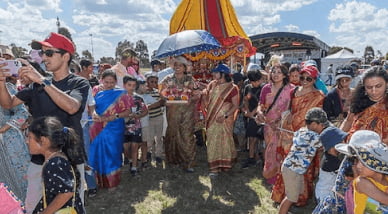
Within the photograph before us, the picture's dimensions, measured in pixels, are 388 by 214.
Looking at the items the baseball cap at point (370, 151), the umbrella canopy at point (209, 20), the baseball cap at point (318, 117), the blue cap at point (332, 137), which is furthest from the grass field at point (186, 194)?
the umbrella canopy at point (209, 20)

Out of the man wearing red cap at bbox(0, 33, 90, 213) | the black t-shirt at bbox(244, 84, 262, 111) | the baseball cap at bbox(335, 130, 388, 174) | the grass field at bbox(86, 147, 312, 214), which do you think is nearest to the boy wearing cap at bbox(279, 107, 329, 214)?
the grass field at bbox(86, 147, 312, 214)

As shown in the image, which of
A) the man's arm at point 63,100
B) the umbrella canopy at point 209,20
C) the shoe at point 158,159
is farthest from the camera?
the umbrella canopy at point 209,20

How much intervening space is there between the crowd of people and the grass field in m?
0.16

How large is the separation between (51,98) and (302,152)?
7.32 ft

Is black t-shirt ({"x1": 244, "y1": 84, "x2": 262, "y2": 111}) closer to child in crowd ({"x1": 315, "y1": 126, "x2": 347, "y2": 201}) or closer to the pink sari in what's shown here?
the pink sari

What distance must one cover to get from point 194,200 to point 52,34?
2.58 m

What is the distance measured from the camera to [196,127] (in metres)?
5.26

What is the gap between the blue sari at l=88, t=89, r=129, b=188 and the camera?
4.01m

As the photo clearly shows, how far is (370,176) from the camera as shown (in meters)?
1.70

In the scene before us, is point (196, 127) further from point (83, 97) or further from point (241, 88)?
point (83, 97)

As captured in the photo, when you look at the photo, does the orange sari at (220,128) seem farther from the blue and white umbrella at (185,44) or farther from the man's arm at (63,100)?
the man's arm at (63,100)

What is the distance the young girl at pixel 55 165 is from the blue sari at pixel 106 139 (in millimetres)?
2099

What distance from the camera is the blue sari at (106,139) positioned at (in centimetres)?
401


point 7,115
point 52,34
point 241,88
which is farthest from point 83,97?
point 241,88
